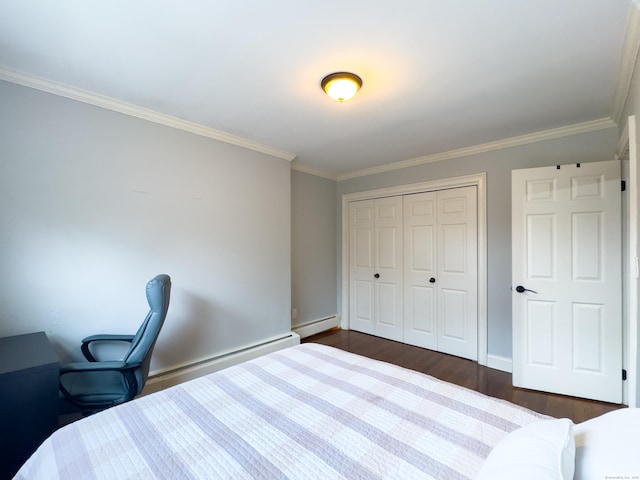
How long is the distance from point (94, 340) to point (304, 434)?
1748mm

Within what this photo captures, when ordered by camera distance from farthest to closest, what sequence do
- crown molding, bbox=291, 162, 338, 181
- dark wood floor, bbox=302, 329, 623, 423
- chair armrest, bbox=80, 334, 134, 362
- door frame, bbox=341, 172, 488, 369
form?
crown molding, bbox=291, 162, 338, 181, door frame, bbox=341, 172, 488, 369, dark wood floor, bbox=302, 329, 623, 423, chair armrest, bbox=80, 334, 134, 362

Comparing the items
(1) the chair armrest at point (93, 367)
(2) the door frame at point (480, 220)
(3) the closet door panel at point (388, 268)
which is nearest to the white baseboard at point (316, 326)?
(3) the closet door panel at point (388, 268)

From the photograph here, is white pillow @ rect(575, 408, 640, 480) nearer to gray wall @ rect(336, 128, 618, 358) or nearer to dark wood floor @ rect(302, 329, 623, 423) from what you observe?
dark wood floor @ rect(302, 329, 623, 423)

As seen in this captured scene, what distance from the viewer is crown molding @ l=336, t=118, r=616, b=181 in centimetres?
240

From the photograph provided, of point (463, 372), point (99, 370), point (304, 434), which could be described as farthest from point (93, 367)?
point (463, 372)

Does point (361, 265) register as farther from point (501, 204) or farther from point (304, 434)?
point (304, 434)

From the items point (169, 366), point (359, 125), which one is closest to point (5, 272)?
point (169, 366)

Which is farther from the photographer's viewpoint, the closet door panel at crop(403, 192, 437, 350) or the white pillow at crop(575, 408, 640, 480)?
the closet door panel at crop(403, 192, 437, 350)

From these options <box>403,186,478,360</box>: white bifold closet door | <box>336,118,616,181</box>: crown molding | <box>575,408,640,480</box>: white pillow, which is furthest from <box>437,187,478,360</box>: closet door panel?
<box>575,408,640,480</box>: white pillow

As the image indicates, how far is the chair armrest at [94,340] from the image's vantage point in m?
1.85

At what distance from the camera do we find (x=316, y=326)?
12.8 feet

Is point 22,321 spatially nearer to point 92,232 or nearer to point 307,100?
point 92,232

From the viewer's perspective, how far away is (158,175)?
2.28 m

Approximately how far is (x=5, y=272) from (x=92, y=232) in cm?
49
